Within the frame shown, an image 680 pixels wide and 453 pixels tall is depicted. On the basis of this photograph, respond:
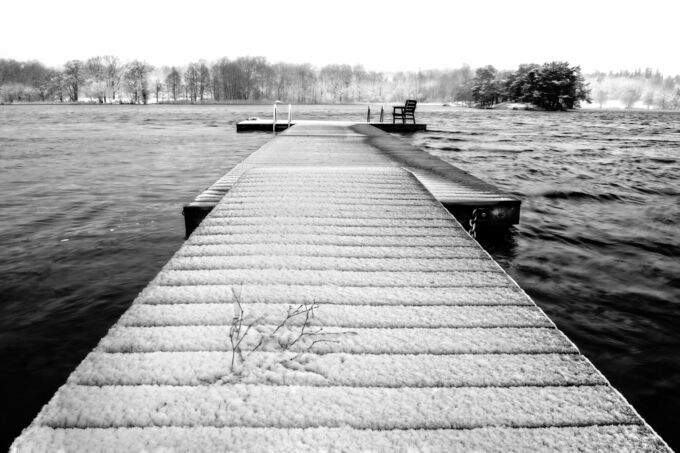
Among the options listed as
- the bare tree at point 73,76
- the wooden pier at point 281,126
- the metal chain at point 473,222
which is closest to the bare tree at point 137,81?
the bare tree at point 73,76

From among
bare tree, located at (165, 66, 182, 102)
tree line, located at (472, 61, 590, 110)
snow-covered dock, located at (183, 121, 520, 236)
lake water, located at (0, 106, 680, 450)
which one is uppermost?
bare tree, located at (165, 66, 182, 102)

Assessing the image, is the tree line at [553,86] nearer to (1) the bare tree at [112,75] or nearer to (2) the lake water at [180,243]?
(2) the lake water at [180,243]

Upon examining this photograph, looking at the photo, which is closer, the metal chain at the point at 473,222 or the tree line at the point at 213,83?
the metal chain at the point at 473,222

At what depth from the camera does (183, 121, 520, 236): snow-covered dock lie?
517 cm

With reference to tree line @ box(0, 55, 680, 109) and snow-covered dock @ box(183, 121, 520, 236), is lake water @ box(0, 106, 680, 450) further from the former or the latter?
tree line @ box(0, 55, 680, 109)

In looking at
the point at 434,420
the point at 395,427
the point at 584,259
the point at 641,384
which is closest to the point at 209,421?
the point at 395,427

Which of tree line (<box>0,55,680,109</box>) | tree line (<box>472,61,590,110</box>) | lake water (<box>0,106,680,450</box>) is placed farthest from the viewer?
tree line (<box>0,55,680,109</box>)

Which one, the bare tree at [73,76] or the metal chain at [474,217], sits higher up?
the bare tree at [73,76]

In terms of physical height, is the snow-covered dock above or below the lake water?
above

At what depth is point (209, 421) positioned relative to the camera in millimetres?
1424

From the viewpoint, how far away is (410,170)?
7203 mm

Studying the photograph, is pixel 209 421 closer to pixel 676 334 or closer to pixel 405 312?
pixel 405 312

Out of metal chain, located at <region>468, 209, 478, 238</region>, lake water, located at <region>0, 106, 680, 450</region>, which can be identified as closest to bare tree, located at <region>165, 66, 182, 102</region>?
lake water, located at <region>0, 106, 680, 450</region>

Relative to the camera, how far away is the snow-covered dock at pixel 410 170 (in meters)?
5.17
